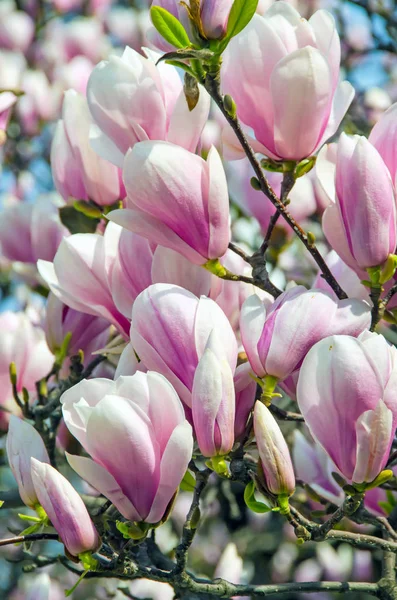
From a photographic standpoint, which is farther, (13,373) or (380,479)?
(13,373)

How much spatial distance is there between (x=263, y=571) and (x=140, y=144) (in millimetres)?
1747

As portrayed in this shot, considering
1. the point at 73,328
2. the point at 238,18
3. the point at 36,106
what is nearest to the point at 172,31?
the point at 238,18

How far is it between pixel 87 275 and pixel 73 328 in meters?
0.30

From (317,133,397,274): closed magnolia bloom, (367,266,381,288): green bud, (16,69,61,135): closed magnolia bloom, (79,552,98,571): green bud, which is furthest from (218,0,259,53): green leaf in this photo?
(16,69,61,135): closed magnolia bloom

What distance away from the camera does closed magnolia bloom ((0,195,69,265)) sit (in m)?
1.35

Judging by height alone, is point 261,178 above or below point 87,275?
above

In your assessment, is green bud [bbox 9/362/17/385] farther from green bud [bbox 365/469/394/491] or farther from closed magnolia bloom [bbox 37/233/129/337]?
green bud [bbox 365/469/394/491]

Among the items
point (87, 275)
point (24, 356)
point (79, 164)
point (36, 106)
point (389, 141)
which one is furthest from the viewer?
point (36, 106)

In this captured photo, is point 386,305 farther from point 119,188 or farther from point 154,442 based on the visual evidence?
point 119,188

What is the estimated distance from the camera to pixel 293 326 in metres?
0.72

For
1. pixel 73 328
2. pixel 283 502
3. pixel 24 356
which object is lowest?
pixel 24 356

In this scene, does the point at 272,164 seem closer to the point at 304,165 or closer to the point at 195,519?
the point at 304,165

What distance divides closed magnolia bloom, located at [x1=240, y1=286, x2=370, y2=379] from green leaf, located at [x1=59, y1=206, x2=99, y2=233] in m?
0.50

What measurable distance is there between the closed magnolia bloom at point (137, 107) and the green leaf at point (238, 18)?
91 mm
